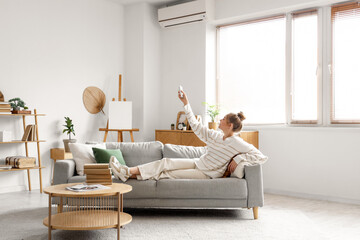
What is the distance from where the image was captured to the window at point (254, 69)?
579cm

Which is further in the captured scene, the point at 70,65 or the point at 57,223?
the point at 70,65

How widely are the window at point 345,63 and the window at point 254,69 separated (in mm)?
772

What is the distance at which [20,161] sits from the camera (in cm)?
519

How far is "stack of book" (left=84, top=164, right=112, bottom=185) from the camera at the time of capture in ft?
11.3

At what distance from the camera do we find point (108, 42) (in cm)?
666

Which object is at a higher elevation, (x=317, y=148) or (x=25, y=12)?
(x=25, y=12)

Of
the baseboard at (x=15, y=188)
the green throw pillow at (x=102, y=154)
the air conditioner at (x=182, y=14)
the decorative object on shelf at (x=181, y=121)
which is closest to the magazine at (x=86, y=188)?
the green throw pillow at (x=102, y=154)

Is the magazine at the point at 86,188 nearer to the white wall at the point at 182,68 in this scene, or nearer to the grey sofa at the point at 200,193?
the grey sofa at the point at 200,193

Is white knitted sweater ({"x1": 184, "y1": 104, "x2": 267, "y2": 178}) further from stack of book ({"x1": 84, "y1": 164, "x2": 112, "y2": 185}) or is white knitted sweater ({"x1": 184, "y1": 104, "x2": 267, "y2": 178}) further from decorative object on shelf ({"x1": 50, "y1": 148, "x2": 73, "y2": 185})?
decorative object on shelf ({"x1": 50, "y1": 148, "x2": 73, "y2": 185})

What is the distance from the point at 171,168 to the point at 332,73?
2562mm

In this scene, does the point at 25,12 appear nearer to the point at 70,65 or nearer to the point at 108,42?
the point at 70,65

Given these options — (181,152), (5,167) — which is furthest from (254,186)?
(5,167)

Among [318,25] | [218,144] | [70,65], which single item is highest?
[318,25]

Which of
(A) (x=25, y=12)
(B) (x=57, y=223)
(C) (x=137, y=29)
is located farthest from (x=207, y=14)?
(B) (x=57, y=223)
